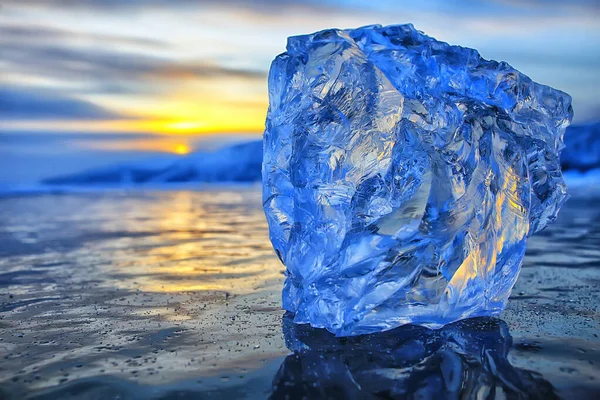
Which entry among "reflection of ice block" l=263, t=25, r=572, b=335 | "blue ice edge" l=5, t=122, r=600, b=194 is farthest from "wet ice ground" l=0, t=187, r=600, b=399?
"blue ice edge" l=5, t=122, r=600, b=194

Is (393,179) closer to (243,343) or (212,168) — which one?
(243,343)

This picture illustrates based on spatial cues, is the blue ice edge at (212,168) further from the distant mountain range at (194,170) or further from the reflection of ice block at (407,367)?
the reflection of ice block at (407,367)

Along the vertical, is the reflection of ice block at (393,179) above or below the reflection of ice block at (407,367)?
above

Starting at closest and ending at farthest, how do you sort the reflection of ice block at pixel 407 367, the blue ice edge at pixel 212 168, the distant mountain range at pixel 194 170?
the reflection of ice block at pixel 407 367
the blue ice edge at pixel 212 168
the distant mountain range at pixel 194 170

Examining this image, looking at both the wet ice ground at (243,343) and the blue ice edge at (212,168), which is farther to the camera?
the blue ice edge at (212,168)

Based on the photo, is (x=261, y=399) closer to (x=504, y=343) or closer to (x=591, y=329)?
(x=504, y=343)

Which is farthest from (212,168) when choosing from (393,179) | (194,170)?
(393,179)

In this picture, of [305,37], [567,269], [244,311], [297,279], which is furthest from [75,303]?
[567,269]

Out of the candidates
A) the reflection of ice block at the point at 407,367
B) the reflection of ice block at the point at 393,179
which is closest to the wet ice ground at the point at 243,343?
the reflection of ice block at the point at 407,367
